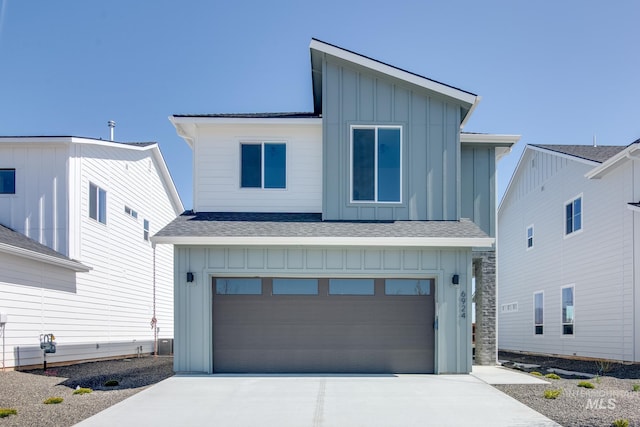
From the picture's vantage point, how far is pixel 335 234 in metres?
10.7

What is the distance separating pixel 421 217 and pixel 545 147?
9.15m

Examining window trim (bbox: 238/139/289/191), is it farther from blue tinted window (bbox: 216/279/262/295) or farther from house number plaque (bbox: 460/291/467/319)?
house number plaque (bbox: 460/291/467/319)

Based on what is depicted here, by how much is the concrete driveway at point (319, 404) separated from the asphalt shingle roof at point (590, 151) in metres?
8.96

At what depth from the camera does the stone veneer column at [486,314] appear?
12625mm

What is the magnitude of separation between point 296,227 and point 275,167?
1.74 meters

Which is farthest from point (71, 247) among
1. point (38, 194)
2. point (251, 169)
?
point (251, 169)

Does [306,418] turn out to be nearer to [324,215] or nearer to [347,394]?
[347,394]

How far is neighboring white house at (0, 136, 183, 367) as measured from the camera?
1222 centimetres

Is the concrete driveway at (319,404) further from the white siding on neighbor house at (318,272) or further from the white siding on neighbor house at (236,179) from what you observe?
the white siding on neighbor house at (236,179)

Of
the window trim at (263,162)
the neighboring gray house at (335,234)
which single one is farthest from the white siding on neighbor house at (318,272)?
the window trim at (263,162)

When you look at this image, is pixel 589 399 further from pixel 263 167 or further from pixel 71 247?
pixel 71 247

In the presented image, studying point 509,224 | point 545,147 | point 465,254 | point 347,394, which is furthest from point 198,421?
point 509,224

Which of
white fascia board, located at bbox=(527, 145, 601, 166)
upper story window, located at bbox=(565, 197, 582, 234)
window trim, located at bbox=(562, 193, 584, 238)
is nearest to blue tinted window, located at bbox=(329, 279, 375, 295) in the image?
white fascia board, located at bbox=(527, 145, 601, 166)

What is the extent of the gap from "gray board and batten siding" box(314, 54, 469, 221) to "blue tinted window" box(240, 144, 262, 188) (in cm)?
151
